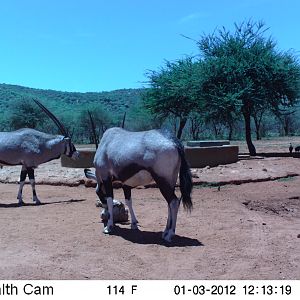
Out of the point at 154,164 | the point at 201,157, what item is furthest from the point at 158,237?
the point at 201,157

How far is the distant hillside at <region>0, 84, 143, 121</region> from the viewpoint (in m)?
71.4

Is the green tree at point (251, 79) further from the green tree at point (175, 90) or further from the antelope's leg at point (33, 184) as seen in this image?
the antelope's leg at point (33, 184)

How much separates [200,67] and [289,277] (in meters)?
20.6

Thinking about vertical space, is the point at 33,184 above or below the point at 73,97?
below

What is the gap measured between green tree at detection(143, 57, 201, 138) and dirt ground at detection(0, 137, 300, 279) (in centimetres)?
1187

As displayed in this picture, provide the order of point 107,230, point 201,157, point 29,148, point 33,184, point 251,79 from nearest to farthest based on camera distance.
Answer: point 107,230 → point 33,184 → point 29,148 → point 201,157 → point 251,79

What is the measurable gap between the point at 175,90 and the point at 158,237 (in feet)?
62.1

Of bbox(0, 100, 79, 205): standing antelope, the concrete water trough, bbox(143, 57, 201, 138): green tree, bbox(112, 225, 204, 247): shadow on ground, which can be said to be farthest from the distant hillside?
bbox(112, 225, 204, 247): shadow on ground

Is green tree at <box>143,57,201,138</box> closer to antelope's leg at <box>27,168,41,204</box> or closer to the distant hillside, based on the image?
antelope's leg at <box>27,168,41,204</box>

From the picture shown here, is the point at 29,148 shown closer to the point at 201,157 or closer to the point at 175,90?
the point at 201,157

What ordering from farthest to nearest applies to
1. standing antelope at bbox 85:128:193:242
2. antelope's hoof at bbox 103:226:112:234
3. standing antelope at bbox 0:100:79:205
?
standing antelope at bbox 0:100:79:205 < antelope's hoof at bbox 103:226:112:234 < standing antelope at bbox 85:128:193:242

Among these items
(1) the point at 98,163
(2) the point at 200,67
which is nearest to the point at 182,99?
(2) the point at 200,67

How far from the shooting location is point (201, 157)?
17.9 meters

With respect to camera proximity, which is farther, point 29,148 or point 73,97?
point 73,97
